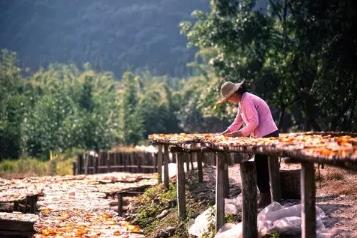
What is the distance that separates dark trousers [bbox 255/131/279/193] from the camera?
24.8ft

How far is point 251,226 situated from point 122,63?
146 metres

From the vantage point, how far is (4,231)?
350 inches

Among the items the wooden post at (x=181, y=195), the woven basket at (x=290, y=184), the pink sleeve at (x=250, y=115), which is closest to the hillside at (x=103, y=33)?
the wooden post at (x=181, y=195)

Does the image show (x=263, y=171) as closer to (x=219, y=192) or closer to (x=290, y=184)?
(x=219, y=192)

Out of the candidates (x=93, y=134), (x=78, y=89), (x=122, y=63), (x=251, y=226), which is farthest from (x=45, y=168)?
(x=122, y=63)

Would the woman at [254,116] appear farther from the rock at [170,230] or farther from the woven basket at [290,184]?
the rock at [170,230]

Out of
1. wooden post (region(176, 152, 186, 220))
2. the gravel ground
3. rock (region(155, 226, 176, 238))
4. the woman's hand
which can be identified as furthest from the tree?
the woman's hand

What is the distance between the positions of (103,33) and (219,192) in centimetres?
15219

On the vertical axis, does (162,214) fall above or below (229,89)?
below

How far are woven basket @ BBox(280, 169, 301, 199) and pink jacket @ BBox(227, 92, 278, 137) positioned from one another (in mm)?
1233

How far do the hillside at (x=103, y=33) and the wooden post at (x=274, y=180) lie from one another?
457ft

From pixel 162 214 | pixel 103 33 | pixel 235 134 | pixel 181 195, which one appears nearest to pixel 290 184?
pixel 235 134

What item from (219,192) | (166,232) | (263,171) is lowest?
(166,232)

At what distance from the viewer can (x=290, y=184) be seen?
844 cm
